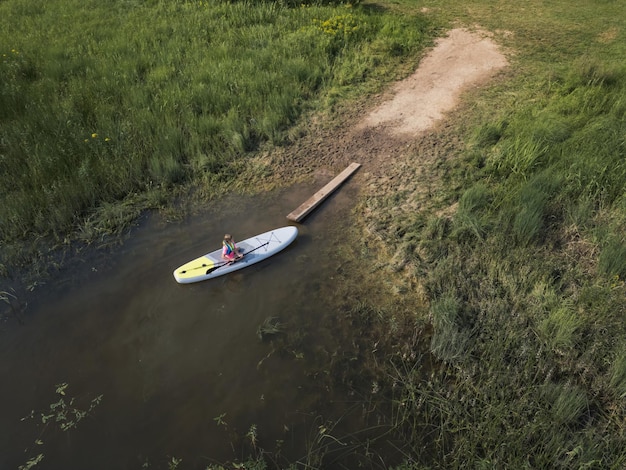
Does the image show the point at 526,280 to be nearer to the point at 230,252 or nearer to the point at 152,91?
the point at 230,252

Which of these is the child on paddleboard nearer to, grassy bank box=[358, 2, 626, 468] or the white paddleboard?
the white paddleboard

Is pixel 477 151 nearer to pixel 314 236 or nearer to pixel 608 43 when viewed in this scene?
pixel 314 236

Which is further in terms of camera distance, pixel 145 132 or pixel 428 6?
Result: pixel 428 6

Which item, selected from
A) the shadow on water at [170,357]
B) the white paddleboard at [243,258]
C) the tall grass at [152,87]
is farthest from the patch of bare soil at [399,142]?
the white paddleboard at [243,258]

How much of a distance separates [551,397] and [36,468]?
605 centimetres

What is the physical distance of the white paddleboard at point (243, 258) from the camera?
7156 millimetres

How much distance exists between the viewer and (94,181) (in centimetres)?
879

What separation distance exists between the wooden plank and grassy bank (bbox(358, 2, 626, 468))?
1.41 metres

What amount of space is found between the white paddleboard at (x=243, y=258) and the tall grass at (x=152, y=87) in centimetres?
221

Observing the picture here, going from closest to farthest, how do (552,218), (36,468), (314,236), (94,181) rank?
(36,468), (552,218), (314,236), (94,181)

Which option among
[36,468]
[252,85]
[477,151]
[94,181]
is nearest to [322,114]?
[252,85]

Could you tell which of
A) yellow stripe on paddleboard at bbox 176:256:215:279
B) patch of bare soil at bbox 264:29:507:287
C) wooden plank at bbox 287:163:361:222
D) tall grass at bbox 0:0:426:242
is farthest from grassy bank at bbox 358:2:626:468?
tall grass at bbox 0:0:426:242

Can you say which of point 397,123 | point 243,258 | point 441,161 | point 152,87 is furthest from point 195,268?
point 152,87

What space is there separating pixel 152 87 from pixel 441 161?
7535mm
